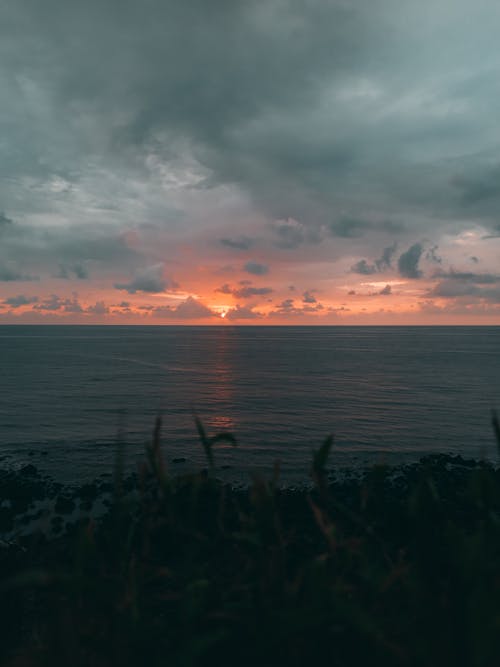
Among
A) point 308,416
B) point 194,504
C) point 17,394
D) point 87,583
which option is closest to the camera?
point 87,583

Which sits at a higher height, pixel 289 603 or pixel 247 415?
pixel 289 603

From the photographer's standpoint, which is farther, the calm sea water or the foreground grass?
the calm sea water

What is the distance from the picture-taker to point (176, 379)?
67.9m

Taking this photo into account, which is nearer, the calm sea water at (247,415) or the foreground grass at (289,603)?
the foreground grass at (289,603)

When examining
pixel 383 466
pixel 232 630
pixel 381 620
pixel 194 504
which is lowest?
pixel 232 630

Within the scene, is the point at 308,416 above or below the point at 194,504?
below

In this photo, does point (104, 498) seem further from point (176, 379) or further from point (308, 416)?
point (176, 379)

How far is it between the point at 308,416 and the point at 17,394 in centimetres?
3922

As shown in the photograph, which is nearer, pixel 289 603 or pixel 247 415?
pixel 289 603

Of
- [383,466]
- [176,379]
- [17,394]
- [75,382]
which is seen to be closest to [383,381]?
[176,379]

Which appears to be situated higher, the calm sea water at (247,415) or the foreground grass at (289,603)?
the foreground grass at (289,603)

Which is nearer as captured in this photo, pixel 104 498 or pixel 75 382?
pixel 104 498

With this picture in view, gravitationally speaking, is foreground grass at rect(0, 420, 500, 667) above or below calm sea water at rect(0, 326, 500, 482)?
above

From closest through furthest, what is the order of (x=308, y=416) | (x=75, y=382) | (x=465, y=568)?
(x=465, y=568) < (x=308, y=416) < (x=75, y=382)
